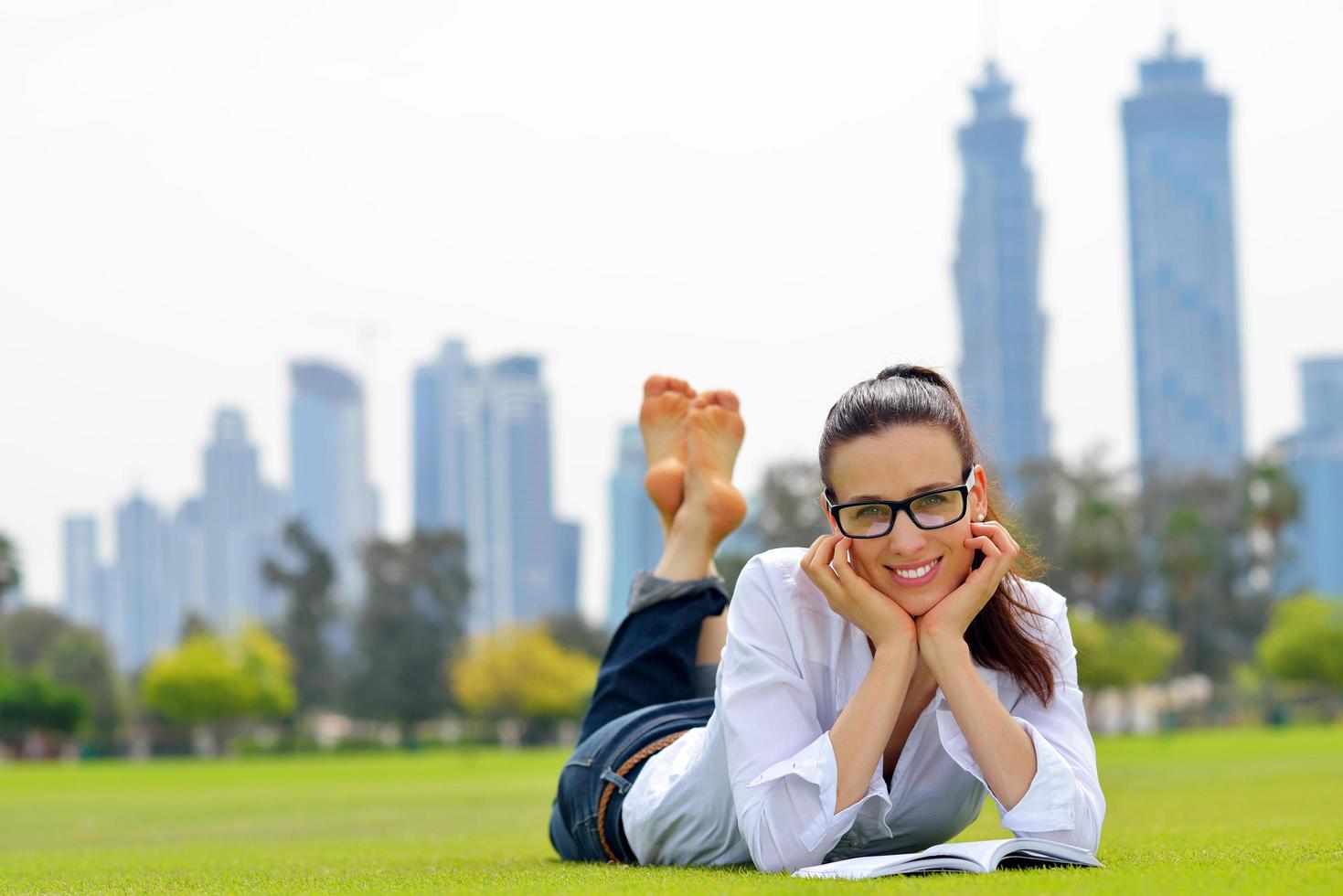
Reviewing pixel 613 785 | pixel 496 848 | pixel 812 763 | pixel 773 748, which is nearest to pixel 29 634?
pixel 496 848

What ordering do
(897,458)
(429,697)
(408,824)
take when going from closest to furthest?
(897,458)
(408,824)
(429,697)

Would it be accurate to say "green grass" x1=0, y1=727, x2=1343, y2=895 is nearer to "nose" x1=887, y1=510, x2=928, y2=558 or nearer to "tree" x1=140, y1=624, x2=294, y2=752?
"nose" x1=887, y1=510, x2=928, y2=558

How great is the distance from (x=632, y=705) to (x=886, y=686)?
147cm

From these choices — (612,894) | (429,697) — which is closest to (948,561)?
(612,894)

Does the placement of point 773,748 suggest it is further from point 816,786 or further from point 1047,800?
point 1047,800

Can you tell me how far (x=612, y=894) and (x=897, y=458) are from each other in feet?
3.50

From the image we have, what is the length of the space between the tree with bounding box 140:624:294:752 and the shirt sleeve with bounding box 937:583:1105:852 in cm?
5554

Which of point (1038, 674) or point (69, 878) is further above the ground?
point (1038, 674)

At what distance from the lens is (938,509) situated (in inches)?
133

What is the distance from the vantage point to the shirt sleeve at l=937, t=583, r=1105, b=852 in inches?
130

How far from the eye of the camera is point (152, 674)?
187ft

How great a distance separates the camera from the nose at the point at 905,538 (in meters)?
3.34

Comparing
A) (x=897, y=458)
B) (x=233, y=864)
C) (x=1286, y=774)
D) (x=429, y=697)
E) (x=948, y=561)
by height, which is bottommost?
(x=429, y=697)

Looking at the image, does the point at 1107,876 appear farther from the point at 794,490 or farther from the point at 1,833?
the point at 794,490
